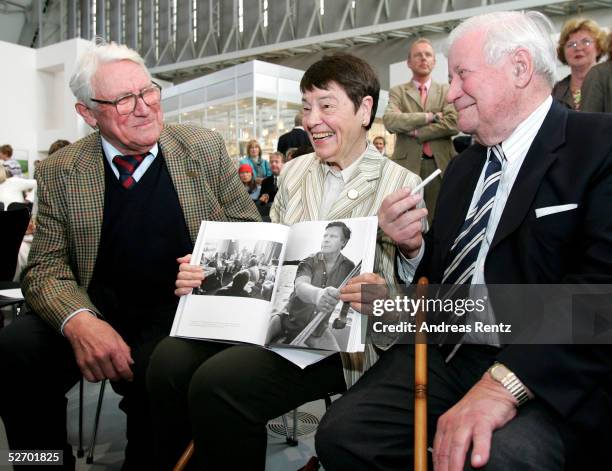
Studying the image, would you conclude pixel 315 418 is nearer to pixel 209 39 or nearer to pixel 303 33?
pixel 303 33

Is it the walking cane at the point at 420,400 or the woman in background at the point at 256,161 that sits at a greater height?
the woman in background at the point at 256,161

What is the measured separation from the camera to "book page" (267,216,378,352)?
61.1 inches

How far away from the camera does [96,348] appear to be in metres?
1.89

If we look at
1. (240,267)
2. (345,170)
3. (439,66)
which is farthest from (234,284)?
(439,66)

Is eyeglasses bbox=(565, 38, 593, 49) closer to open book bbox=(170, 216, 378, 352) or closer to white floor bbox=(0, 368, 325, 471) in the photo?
white floor bbox=(0, 368, 325, 471)

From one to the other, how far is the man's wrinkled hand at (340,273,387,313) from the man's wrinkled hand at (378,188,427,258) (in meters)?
0.16

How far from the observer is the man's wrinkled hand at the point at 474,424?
1194mm

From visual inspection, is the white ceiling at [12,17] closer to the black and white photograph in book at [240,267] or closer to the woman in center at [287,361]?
the woman in center at [287,361]

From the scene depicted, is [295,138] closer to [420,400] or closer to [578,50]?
[578,50]

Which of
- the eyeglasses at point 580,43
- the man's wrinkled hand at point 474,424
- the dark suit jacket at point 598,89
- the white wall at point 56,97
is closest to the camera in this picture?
the man's wrinkled hand at point 474,424

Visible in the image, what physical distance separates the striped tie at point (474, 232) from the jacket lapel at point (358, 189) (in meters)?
0.40

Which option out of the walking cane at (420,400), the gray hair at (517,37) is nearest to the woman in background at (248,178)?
the gray hair at (517,37)

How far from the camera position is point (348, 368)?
1.78m

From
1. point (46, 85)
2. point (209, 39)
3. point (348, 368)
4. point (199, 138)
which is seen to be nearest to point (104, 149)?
point (199, 138)
